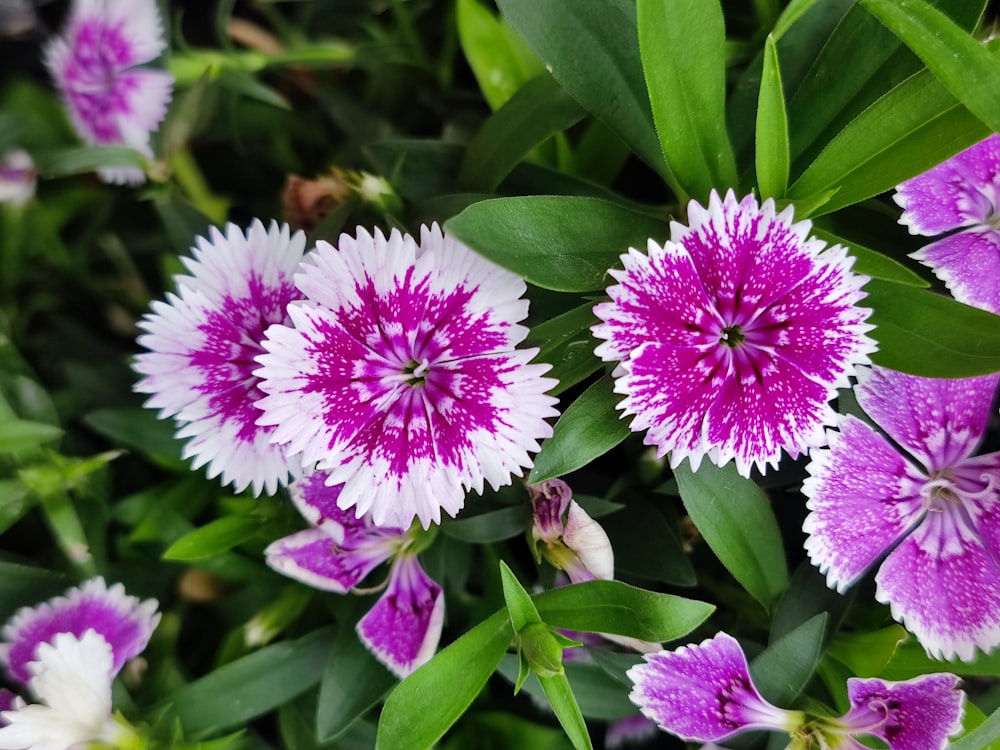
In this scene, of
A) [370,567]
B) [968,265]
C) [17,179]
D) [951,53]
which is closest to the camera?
[951,53]

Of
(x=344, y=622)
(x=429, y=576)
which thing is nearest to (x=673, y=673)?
(x=429, y=576)

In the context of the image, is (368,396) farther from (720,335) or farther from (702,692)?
(702,692)

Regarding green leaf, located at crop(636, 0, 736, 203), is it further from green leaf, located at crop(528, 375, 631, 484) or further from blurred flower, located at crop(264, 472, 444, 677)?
blurred flower, located at crop(264, 472, 444, 677)

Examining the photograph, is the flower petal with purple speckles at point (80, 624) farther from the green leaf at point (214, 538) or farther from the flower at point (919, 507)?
the flower at point (919, 507)

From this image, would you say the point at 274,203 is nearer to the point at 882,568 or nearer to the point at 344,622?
the point at 344,622

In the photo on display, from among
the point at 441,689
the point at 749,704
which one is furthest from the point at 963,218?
the point at 441,689
